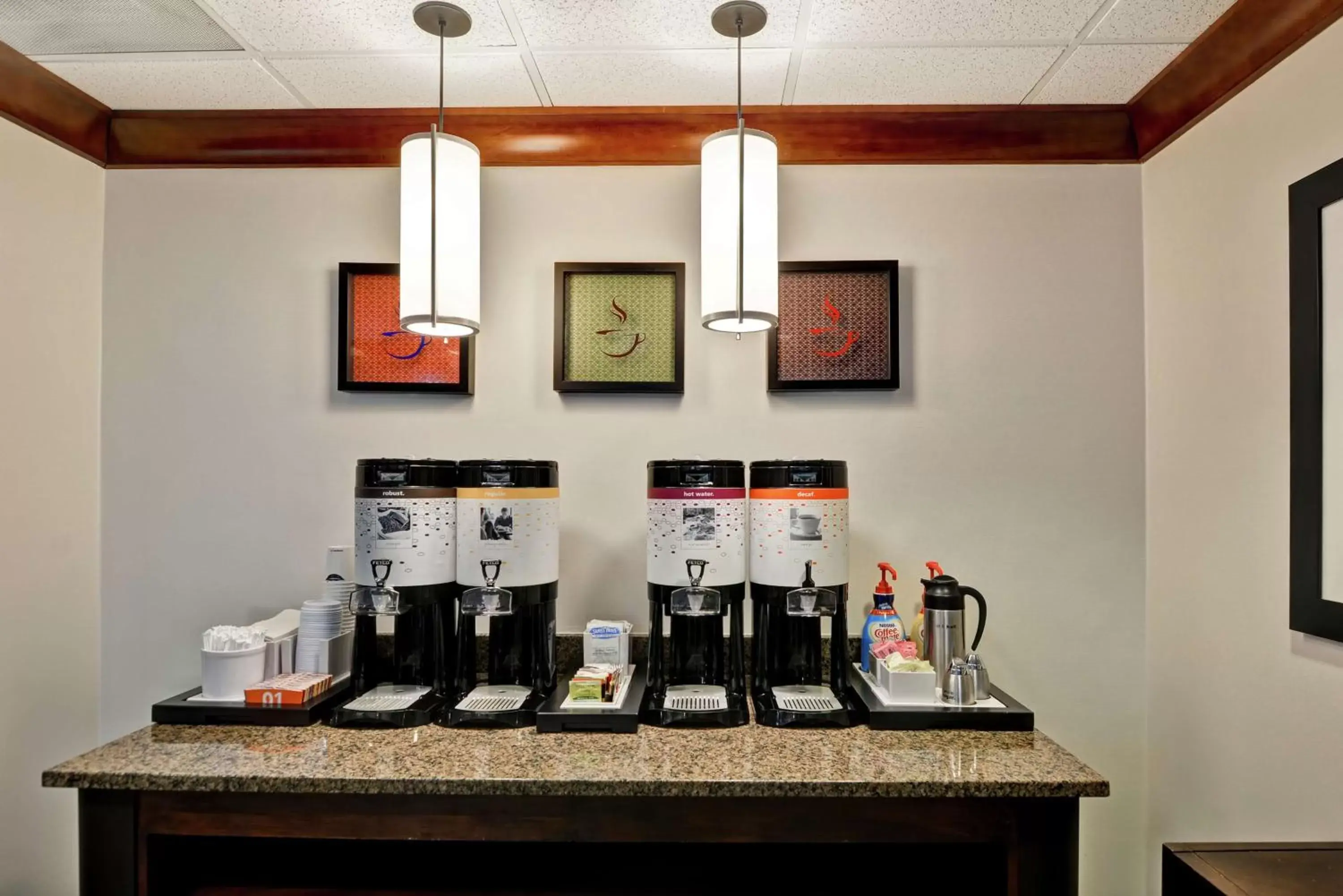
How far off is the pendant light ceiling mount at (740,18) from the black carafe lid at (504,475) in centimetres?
100

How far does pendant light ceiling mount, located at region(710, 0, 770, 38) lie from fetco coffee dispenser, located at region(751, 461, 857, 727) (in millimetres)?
918

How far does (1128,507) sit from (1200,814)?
725mm

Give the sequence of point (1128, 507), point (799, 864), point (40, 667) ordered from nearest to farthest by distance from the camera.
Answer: point (799, 864) → point (40, 667) → point (1128, 507)

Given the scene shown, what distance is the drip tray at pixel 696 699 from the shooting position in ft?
5.25

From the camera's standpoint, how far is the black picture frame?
4.72ft

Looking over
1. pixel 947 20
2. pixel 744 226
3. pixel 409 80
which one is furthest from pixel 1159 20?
pixel 409 80

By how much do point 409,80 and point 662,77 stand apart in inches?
24.1

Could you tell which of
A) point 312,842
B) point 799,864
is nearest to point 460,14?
point 312,842

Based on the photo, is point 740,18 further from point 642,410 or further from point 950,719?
point 950,719

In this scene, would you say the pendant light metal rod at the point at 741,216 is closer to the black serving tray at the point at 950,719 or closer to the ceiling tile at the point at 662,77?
the ceiling tile at the point at 662,77

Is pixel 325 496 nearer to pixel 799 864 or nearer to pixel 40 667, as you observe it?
pixel 40 667

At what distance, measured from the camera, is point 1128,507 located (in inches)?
79.8

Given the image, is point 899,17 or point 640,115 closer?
point 899,17

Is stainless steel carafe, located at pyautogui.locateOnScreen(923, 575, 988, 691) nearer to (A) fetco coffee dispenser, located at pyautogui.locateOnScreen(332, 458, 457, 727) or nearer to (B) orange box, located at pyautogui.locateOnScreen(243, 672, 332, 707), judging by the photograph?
(A) fetco coffee dispenser, located at pyautogui.locateOnScreen(332, 458, 457, 727)
